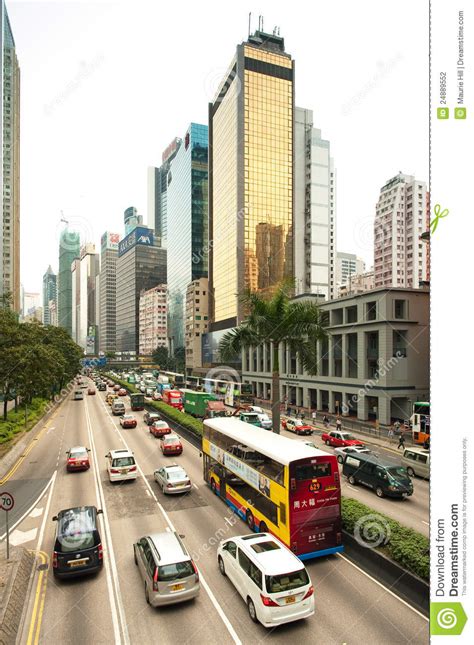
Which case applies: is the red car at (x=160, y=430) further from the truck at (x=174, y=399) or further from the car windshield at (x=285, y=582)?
the car windshield at (x=285, y=582)

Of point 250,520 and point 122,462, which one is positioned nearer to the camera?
point 250,520

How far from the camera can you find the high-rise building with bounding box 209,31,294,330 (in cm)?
10400

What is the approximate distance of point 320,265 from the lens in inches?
4515

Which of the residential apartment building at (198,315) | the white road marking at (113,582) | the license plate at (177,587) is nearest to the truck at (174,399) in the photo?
the white road marking at (113,582)

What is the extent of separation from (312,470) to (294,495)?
95cm

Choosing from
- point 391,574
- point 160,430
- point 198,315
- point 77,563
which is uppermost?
point 198,315

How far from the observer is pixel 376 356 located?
45.3 meters

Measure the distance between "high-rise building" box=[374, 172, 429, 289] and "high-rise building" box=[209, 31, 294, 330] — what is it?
43.4m
